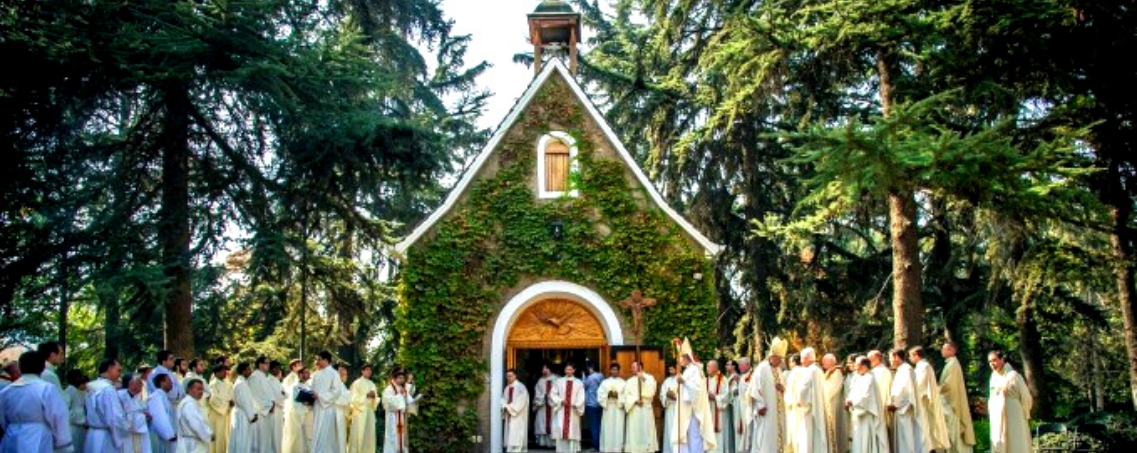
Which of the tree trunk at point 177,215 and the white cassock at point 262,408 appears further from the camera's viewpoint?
the tree trunk at point 177,215

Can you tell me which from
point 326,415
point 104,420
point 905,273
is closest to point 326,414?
point 326,415

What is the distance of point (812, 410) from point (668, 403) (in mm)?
3251

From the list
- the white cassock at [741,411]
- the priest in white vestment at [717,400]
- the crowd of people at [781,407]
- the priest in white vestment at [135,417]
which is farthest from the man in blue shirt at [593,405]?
the priest in white vestment at [135,417]

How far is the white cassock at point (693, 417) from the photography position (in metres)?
18.6

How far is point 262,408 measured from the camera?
1816cm

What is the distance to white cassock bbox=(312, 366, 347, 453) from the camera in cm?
1856

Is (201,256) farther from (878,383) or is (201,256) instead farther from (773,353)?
(878,383)

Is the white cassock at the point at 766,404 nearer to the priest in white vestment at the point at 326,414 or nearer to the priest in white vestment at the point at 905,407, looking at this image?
the priest in white vestment at the point at 905,407

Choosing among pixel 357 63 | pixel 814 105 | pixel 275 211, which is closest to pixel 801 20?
pixel 814 105

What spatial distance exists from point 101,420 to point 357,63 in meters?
11.2

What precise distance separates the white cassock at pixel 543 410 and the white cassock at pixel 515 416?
639 mm

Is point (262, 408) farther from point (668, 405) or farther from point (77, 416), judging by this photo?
point (668, 405)

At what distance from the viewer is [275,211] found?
898 inches

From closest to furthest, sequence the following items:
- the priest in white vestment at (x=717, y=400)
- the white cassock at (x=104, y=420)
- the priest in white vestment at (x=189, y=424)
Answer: the white cassock at (x=104, y=420), the priest in white vestment at (x=189, y=424), the priest in white vestment at (x=717, y=400)
